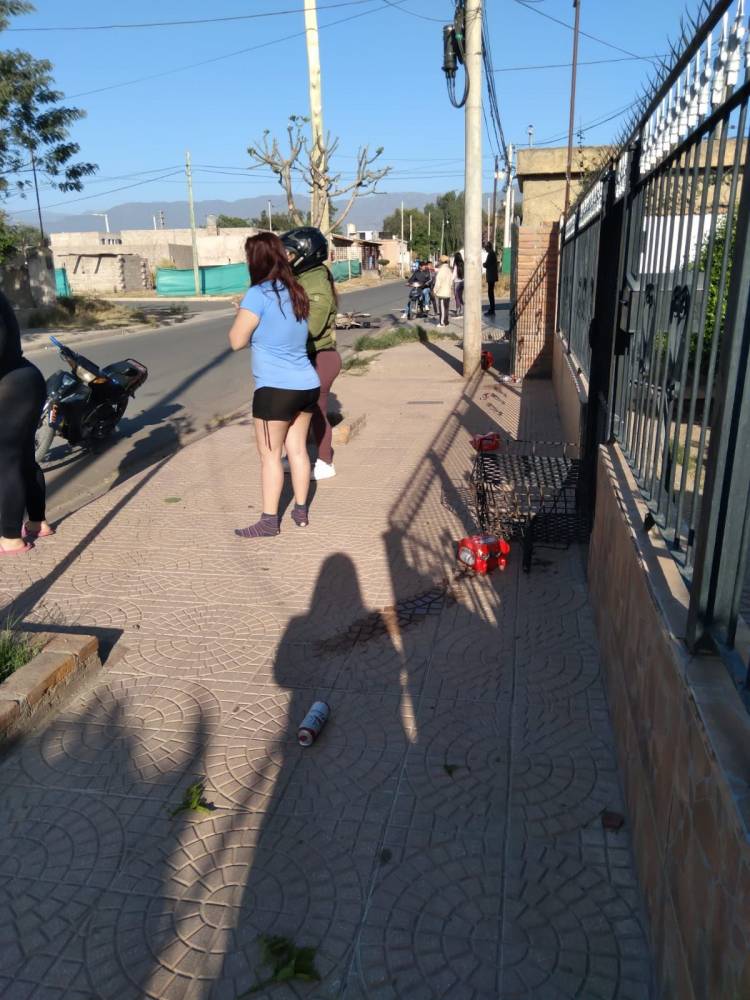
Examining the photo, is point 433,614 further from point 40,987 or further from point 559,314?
point 559,314

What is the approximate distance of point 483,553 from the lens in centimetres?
459

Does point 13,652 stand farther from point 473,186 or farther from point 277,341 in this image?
point 473,186

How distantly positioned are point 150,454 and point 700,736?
7.55 m

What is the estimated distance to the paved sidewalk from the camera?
215 cm

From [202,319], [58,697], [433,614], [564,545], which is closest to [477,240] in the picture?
[564,545]

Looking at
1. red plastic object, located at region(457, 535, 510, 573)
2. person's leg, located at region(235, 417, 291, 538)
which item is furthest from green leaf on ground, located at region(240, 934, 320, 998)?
person's leg, located at region(235, 417, 291, 538)

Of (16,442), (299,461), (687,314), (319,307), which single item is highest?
(687,314)

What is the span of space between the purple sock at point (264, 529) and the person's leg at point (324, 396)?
4.19 feet

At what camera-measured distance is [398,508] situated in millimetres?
5855

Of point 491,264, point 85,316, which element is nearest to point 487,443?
point 491,264

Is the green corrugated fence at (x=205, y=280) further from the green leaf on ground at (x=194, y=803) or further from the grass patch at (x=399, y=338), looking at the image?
the green leaf on ground at (x=194, y=803)

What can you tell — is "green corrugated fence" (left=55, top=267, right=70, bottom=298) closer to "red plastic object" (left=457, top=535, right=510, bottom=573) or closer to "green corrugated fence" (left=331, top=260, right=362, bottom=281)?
"green corrugated fence" (left=331, top=260, right=362, bottom=281)

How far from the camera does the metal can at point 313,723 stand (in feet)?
9.96

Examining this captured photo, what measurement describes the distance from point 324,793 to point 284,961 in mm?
705
